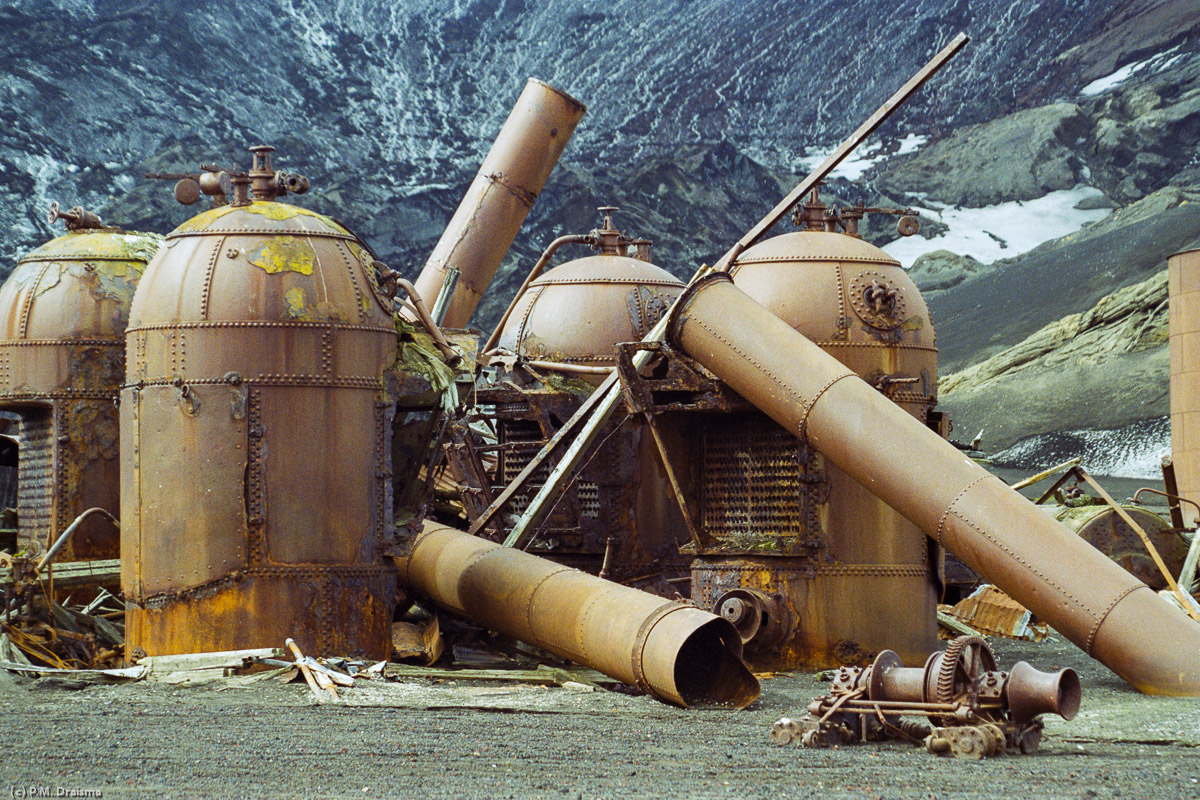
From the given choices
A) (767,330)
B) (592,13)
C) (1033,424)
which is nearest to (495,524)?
(767,330)

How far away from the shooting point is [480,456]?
54.1 feet

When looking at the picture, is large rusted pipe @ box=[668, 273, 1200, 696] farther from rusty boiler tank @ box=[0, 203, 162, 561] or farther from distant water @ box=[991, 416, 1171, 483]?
distant water @ box=[991, 416, 1171, 483]

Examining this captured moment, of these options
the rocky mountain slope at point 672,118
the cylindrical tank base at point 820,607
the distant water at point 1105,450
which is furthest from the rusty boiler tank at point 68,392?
the rocky mountain slope at point 672,118

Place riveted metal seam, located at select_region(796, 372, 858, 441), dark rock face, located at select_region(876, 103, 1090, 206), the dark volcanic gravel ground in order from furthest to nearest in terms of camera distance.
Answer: dark rock face, located at select_region(876, 103, 1090, 206) → riveted metal seam, located at select_region(796, 372, 858, 441) → the dark volcanic gravel ground

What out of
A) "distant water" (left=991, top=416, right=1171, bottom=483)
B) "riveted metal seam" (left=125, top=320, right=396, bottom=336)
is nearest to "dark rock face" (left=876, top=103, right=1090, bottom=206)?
"distant water" (left=991, top=416, right=1171, bottom=483)

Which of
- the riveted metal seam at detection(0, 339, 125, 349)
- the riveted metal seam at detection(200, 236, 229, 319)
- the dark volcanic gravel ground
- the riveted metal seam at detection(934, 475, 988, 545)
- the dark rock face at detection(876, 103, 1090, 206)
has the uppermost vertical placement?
the dark rock face at detection(876, 103, 1090, 206)

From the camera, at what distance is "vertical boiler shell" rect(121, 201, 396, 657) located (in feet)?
38.0

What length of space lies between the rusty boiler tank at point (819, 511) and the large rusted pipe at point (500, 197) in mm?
7786

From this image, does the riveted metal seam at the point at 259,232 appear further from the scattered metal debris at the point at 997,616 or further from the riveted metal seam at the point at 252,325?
the scattered metal debris at the point at 997,616

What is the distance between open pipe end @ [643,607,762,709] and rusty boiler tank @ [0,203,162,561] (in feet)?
21.2

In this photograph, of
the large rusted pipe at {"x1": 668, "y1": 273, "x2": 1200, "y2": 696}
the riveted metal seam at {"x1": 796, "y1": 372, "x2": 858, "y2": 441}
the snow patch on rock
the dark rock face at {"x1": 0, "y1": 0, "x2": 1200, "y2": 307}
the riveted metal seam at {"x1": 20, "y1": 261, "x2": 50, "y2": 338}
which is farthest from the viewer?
the snow patch on rock

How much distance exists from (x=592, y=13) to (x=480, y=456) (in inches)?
2495

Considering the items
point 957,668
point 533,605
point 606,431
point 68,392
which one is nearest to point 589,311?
point 606,431

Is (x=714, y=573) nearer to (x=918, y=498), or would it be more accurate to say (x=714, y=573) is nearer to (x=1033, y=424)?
(x=918, y=498)
